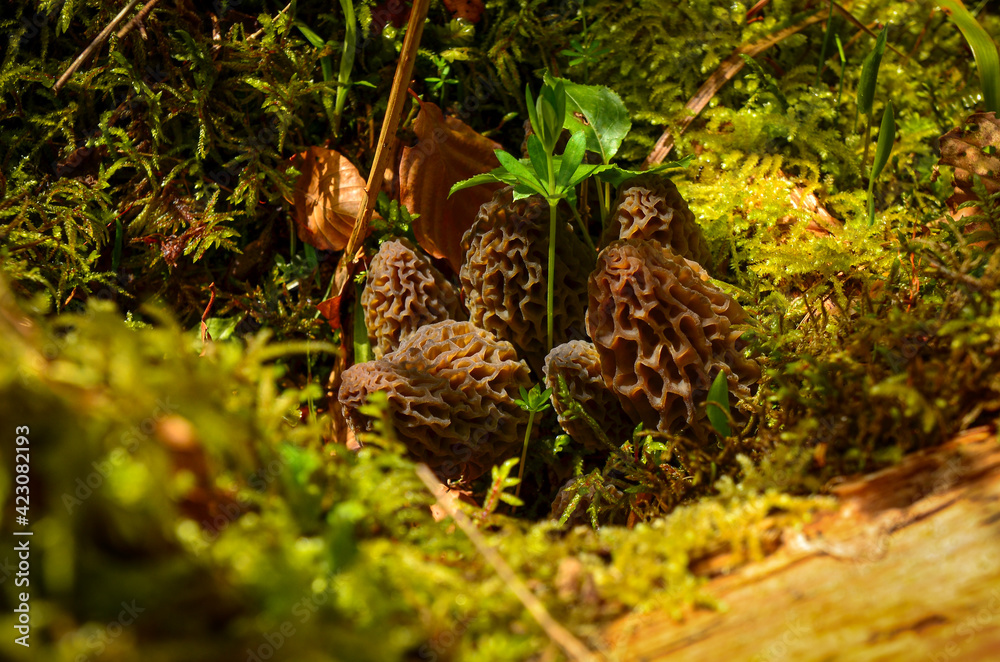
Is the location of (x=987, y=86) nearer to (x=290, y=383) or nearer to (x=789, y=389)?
(x=789, y=389)

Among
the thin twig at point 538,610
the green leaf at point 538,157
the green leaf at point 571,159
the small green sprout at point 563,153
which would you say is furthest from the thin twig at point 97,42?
the thin twig at point 538,610

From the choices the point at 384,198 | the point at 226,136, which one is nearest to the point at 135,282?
the point at 226,136

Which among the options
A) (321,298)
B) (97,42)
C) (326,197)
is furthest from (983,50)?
(97,42)

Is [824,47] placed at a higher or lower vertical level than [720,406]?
higher

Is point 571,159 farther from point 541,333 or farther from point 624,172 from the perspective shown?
point 541,333

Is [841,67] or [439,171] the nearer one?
[439,171]

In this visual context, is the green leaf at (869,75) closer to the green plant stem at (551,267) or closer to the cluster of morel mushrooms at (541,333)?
the cluster of morel mushrooms at (541,333)
